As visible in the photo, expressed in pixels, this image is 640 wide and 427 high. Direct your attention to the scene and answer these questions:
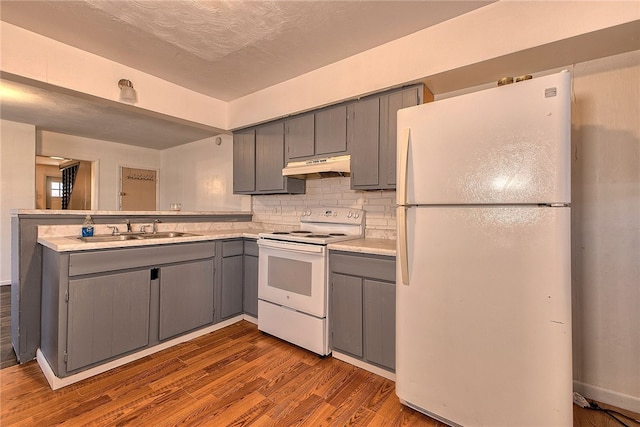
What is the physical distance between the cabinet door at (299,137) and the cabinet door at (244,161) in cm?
53

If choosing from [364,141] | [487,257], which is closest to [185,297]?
A: [364,141]

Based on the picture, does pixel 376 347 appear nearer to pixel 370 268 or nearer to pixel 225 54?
pixel 370 268

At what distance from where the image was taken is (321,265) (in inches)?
88.7

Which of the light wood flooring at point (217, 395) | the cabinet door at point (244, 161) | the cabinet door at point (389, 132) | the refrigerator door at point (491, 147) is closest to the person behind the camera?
the refrigerator door at point (491, 147)

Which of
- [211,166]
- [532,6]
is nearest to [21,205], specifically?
[211,166]

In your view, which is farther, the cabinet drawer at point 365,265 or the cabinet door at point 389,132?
the cabinet door at point 389,132

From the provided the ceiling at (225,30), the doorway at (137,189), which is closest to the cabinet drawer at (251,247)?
the ceiling at (225,30)

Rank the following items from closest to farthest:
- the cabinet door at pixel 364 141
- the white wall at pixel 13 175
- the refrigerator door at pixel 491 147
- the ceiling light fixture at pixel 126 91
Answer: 1. the refrigerator door at pixel 491 147
2. the cabinet door at pixel 364 141
3. the ceiling light fixture at pixel 126 91
4. the white wall at pixel 13 175

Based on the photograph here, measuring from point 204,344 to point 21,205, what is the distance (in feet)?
13.3

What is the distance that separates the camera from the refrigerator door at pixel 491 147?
127 cm

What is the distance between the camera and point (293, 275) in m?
2.44

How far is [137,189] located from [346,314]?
5384 mm

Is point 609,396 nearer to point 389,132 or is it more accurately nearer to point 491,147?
point 491,147

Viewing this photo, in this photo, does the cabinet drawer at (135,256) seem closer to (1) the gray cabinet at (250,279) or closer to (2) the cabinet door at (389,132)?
(1) the gray cabinet at (250,279)
